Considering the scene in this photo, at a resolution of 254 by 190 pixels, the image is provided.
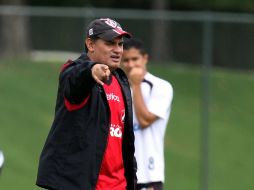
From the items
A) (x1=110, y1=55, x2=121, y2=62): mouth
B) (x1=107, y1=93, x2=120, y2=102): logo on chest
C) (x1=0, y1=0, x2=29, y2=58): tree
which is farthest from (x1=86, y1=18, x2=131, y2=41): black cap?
(x1=0, y1=0, x2=29, y2=58): tree

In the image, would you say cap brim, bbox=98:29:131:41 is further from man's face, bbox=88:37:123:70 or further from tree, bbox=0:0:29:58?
tree, bbox=0:0:29:58

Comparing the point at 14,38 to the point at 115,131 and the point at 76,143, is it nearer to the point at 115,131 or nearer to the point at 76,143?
the point at 115,131

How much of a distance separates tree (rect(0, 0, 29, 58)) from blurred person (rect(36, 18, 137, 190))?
829cm

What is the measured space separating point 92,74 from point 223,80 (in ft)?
→ 27.6

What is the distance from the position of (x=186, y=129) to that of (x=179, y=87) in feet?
2.18

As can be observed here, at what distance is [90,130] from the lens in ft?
18.4

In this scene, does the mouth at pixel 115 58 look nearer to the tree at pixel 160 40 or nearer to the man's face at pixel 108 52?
the man's face at pixel 108 52

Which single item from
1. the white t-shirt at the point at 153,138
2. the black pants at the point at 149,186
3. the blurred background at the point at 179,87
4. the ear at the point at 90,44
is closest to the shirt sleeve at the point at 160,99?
the white t-shirt at the point at 153,138

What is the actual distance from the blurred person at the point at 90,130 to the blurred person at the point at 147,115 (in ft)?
5.58

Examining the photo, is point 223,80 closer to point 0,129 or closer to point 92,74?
point 0,129

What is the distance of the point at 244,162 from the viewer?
509 inches

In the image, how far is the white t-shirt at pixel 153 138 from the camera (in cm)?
759

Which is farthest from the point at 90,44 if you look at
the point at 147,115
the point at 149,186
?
the point at 149,186

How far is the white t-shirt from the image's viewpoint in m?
7.59
